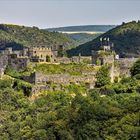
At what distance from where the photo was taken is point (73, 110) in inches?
2530

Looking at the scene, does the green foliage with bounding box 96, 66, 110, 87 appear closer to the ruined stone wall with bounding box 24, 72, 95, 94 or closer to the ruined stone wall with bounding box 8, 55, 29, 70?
the ruined stone wall with bounding box 24, 72, 95, 94

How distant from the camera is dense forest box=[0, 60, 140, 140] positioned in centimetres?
5884

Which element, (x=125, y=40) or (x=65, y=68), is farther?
(x=125, y=40)

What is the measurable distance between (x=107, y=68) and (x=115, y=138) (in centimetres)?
2226

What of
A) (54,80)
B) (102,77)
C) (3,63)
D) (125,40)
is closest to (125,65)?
(102,77)

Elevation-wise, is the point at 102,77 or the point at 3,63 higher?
the point at 3,63

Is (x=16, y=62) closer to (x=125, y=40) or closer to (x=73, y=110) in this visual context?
(x=73, y=110)

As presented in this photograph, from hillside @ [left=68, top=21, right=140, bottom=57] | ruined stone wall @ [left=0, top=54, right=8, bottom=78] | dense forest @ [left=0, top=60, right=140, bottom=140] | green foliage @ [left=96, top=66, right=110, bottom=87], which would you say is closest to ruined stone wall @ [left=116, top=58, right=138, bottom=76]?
dense forest @ [left=0, top=60, right=140, bottom=140]

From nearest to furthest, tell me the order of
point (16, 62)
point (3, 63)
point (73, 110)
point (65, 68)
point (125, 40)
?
point (73, 110) → point (65, 68) → point (16, 62) → point (3, 63) → point (125, 40)

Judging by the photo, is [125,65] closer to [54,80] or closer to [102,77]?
[102,77]

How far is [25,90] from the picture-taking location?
74.8 metres

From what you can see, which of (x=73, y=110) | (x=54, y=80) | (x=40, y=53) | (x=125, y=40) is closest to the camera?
(x=73, y=110)

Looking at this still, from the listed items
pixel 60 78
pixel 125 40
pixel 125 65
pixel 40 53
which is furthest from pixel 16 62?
pixel 125 40

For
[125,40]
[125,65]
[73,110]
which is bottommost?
[73,110]
